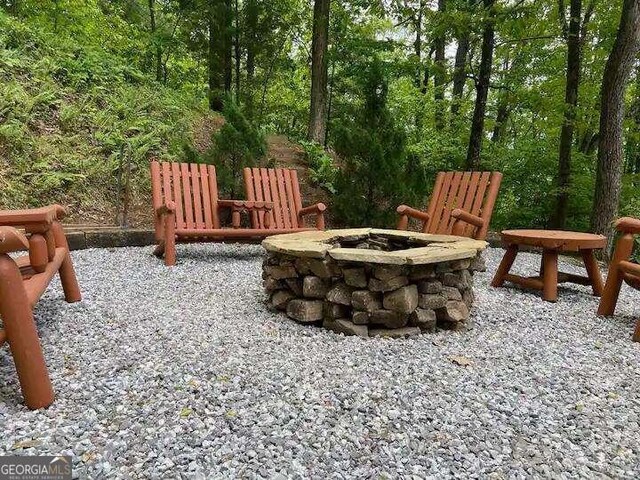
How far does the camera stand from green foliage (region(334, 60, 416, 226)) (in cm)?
469

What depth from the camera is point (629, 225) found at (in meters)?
2.47

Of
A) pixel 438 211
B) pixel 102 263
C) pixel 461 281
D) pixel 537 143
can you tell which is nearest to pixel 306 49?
pixel 537 143

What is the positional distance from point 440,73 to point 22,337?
5731 mm

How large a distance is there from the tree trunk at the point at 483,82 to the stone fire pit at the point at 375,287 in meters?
3.30

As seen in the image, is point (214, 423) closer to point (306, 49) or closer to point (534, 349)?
point (534, 349)

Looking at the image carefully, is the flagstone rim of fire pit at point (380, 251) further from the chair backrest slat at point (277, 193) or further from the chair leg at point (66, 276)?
the chair backrest slat at point (277, 193)

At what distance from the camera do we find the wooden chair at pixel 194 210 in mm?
3689

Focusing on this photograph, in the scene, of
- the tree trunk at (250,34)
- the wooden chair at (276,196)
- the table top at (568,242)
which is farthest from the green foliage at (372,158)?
the tree trunk at (250,34)

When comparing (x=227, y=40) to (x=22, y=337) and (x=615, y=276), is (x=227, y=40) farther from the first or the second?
(x=22, y=337)

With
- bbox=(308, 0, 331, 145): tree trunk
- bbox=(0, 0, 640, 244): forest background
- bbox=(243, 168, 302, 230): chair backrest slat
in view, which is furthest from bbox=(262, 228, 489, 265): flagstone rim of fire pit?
bbox=(308, 0, 331, 145): tree trunk

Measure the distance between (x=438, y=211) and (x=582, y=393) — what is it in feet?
8.40

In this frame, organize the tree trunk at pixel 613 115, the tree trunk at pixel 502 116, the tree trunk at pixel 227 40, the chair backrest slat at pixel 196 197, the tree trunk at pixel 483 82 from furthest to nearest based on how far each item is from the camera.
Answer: the tree trunk at pixel 227 40, the tree trunk at pixel 502 116, the tree trunk at pixel 483 82, the tree trunk at pixel 613 115, the chair backrest slat at pixel 196 197

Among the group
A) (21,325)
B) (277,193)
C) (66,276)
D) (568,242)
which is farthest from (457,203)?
(21,325)

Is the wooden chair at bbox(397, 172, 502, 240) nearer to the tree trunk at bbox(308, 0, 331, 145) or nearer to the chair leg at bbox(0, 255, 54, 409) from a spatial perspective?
the chair leg at bbox(0, 255, 54, 409)
